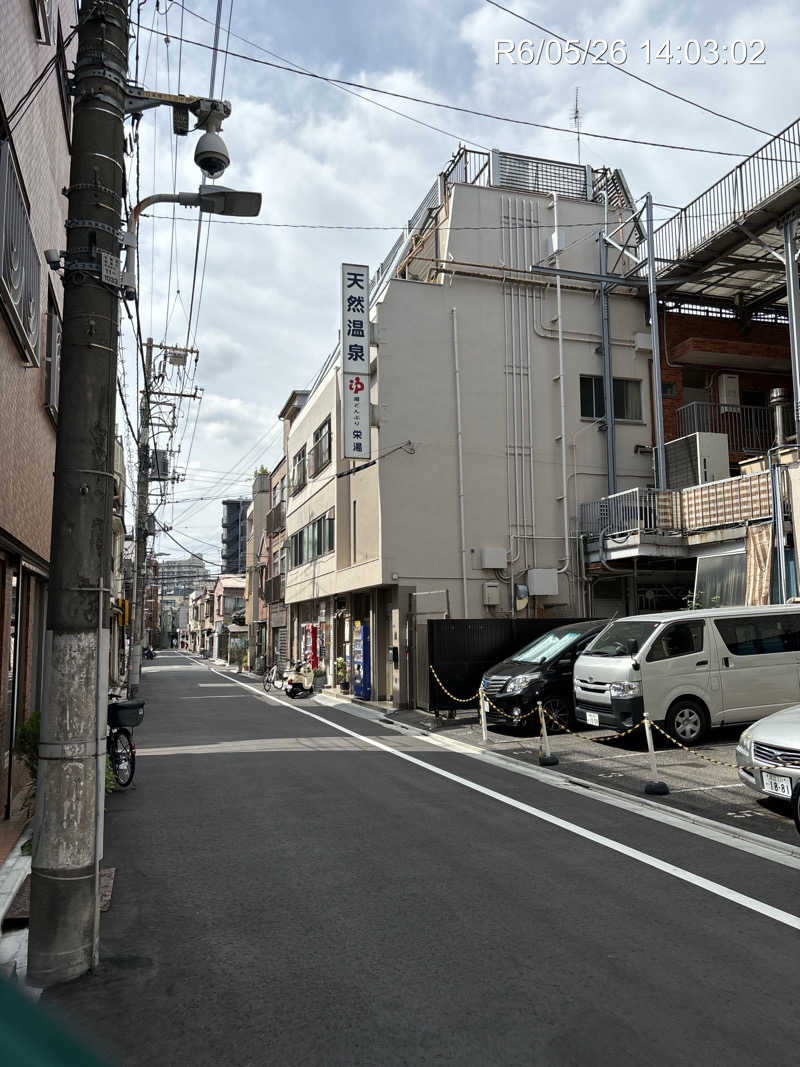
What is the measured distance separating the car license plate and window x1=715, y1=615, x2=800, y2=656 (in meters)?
5.13

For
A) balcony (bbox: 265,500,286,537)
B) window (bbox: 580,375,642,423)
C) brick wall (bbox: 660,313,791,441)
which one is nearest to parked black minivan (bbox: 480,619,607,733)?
window (bbox: 580,375,642,423)

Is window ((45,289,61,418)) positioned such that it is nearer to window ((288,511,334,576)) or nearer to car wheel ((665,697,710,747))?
car wheel ((665,697,710,747))

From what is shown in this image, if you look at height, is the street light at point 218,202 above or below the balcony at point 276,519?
below

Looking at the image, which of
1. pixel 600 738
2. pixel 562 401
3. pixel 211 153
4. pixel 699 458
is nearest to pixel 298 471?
pixel 562 401

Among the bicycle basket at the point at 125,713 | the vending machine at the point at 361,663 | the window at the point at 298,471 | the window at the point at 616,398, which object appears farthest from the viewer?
the window at the point at 298,471

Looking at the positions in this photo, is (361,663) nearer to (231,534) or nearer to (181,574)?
(231,534)

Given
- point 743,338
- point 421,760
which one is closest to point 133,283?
point 421,760

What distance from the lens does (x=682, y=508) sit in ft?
67.6

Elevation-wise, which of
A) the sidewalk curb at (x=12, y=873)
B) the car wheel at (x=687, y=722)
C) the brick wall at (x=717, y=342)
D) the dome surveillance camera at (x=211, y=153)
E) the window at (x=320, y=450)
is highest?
the brick wall at (x=717, y=342)

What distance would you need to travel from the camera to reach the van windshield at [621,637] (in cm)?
1334

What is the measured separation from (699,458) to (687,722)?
1113 cm

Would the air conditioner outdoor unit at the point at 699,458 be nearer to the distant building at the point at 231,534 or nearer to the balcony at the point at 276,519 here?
the balcony at the point at 276,519

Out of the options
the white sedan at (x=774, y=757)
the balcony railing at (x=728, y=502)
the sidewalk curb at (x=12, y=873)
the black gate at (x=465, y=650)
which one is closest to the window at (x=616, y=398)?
the balcony railing at (x=728, y=502)

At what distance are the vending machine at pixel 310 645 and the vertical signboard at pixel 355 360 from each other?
39.8 feet
